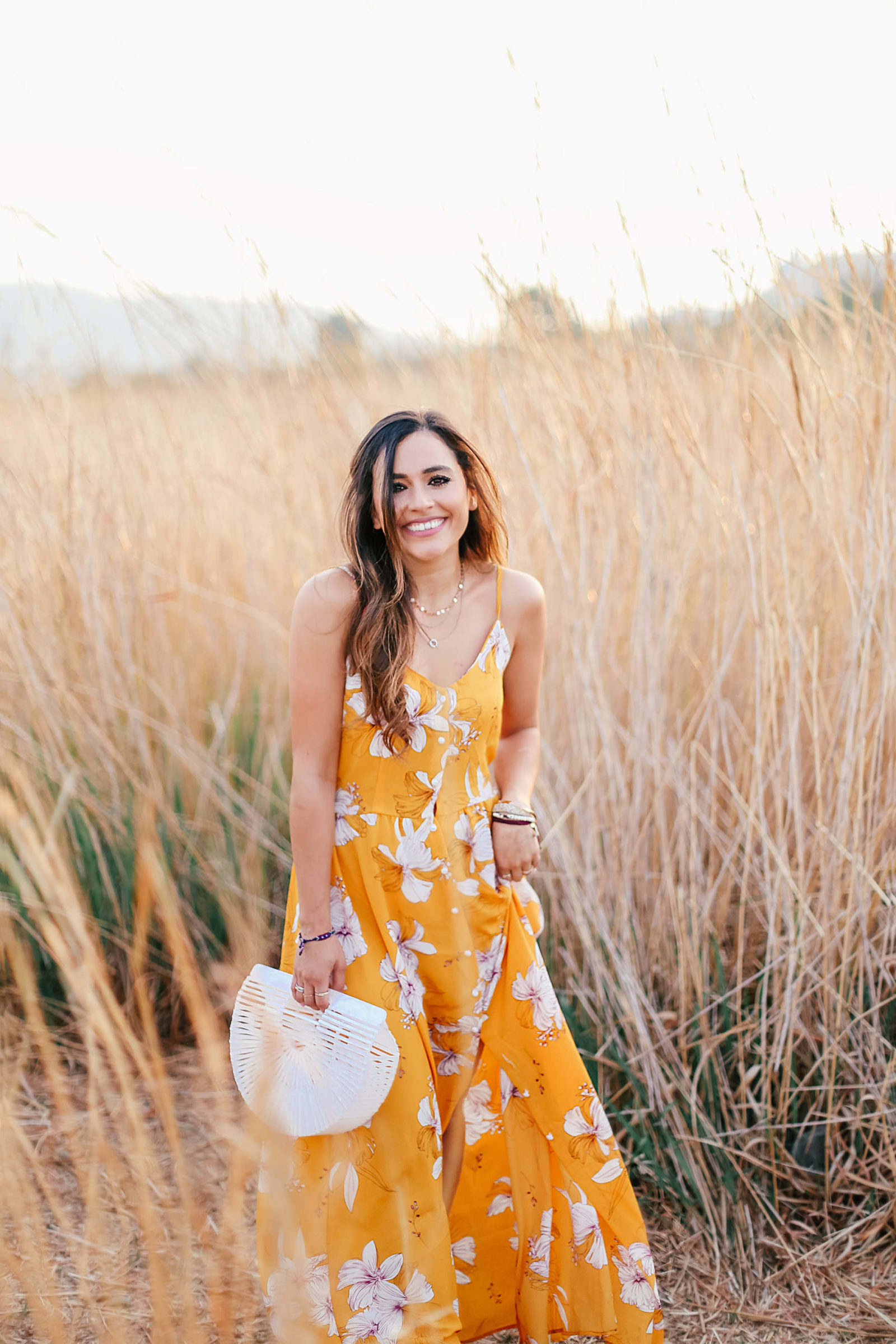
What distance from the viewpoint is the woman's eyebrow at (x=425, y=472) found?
1.47m

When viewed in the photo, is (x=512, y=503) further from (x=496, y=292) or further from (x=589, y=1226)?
(x=589, y=1226)

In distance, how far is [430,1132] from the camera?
1.47m

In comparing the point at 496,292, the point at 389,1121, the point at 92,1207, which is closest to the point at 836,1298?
the point at 389,1121

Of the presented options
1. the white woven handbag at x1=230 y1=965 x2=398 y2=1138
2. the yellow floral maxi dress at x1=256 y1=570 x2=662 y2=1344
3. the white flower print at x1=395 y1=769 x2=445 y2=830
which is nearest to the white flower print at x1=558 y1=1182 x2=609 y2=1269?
the yellow floral maxi dress at x1=256 y1=570 x2=662 y2=1344

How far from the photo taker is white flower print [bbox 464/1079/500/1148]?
66.2 inches

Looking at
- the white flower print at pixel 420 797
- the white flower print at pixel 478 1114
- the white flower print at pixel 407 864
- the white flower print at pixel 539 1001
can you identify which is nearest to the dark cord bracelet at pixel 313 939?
the white flower print at pixel 407 864

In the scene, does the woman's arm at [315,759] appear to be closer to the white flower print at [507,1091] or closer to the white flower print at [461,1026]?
the white flower print at [461,1026]

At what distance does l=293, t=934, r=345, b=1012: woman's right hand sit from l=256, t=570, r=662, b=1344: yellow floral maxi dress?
0.04 m

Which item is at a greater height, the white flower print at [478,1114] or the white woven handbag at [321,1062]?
the white woven handbag at [321,1062]

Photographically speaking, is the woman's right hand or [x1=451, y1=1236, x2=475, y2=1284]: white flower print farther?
[x1=451, y1=1236, x2=475, y2=1284]: white flower print

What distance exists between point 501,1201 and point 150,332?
7.13ft

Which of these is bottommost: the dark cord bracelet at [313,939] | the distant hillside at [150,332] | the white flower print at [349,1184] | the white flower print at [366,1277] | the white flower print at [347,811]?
the white flower print at [366,1277]

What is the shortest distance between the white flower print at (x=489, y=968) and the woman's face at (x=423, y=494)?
63cm

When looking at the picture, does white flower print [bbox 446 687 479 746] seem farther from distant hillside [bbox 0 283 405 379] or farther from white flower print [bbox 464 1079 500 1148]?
distant hillside [bbox 0 283 405 379]
